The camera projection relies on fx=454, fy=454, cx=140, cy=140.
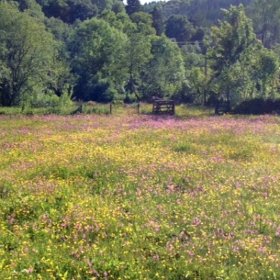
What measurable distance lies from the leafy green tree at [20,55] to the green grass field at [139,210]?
31.8m

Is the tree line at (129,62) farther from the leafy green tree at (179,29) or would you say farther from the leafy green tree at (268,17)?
the leafy green tree at (179,29)

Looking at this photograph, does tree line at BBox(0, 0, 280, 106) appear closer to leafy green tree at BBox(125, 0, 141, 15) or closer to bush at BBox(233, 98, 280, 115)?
bush at BBox(233, 98, 280, 115)

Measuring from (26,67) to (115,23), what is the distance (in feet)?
102

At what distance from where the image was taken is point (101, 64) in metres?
68.7

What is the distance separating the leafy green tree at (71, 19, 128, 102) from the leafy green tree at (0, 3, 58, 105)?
1300 centimetres

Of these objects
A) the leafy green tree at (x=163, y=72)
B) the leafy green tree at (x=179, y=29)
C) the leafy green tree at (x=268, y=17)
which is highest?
the leafy green tree at (x=179, y=29)

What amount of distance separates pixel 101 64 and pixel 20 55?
59.9 feet

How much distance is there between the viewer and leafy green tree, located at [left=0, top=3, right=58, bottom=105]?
51281mm

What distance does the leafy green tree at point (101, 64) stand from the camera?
66.2 m

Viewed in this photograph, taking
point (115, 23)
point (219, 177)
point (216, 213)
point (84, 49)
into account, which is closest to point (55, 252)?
point (216, 213)

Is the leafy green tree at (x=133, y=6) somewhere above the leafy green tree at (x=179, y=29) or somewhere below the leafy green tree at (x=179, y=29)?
above

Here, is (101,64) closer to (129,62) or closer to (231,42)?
(129,62)

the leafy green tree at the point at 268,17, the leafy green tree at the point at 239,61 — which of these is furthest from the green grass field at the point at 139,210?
the leafy green tree at the point at 268,17

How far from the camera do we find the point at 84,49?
69.9 meters
